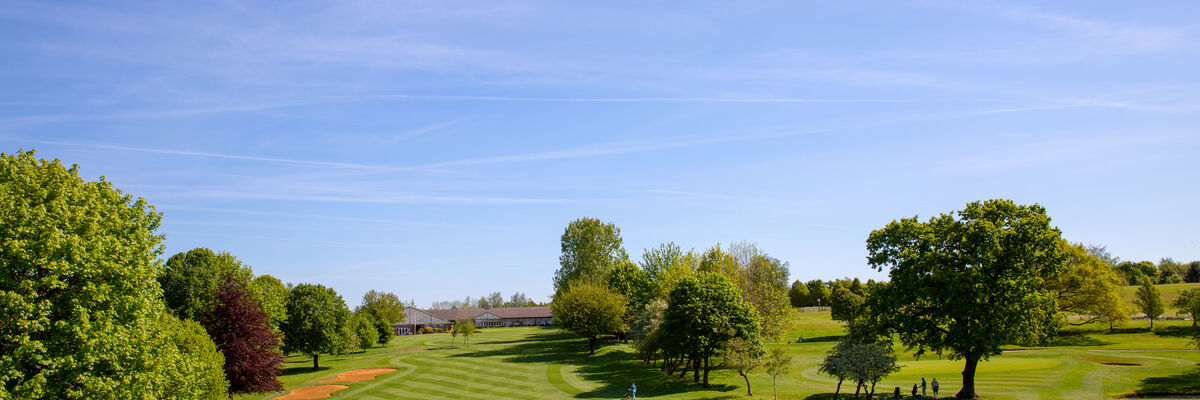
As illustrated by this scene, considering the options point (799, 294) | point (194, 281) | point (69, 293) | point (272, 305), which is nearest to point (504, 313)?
point (799, 294)

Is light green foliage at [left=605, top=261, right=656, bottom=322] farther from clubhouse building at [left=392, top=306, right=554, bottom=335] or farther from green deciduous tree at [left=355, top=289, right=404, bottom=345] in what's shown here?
clubhouse building at [left=392, top=306, right=554, bottom=335]

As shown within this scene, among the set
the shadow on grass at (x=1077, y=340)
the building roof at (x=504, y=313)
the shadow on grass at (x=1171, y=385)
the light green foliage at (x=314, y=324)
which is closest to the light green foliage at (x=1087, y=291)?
the shadow on grass at (x=1077, y=340)

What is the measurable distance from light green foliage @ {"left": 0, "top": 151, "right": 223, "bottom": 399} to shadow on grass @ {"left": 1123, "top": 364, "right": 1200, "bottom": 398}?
5420cm

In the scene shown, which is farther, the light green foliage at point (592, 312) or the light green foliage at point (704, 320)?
the light green foliage at point (592, 312)

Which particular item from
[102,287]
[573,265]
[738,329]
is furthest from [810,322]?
[102,287]

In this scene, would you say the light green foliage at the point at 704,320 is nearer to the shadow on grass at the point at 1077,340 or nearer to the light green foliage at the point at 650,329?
Answer: the light green foliage at the point at 650,329

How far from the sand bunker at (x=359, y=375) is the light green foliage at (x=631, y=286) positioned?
2801cm

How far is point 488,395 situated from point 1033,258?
3869 cm

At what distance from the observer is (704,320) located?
5097 cm

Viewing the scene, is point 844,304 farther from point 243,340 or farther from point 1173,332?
point 243,340

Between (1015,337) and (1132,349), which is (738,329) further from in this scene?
(1132,349)

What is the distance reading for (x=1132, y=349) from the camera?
67.8 metres

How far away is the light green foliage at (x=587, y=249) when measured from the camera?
353 ft

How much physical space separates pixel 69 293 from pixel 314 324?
51144 millimetres
